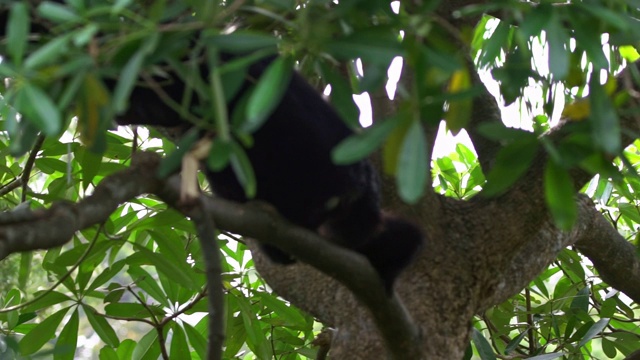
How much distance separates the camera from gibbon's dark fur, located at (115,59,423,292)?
1.70 metres

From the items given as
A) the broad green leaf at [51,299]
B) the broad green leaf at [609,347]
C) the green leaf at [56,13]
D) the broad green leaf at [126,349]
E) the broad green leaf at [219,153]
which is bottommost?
the broad green leaf at [609,347]

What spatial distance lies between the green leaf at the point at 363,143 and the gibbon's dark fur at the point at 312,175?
687 millimetres

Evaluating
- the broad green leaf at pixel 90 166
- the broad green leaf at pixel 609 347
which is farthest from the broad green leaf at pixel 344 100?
the broad green leaf at pixel 609 347

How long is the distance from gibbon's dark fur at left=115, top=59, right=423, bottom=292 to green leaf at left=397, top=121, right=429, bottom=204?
708mm

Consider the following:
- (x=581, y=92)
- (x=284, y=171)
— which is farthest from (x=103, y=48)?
(x=581, y=92)

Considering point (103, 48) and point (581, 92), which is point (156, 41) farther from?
point (581, 92)

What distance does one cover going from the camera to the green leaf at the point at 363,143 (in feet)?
3.21

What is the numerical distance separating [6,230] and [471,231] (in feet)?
3.65

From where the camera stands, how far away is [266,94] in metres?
0.94

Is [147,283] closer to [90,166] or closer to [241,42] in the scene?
[90,166]

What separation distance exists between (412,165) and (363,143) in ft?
0.21

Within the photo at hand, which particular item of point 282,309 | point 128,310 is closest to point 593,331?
point 282,309

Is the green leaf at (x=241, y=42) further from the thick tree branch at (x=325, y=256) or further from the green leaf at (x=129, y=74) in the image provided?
the thick tree branch at (x=325, y=256)

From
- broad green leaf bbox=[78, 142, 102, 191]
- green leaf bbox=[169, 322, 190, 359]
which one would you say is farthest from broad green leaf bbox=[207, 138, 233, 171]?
green leaf bbox=[169, 322, 190, 359]
